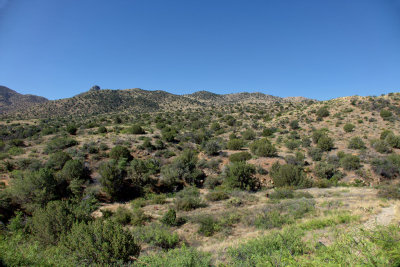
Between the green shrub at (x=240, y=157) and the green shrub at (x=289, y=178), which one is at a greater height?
the green shrub at (x=240, y=157)

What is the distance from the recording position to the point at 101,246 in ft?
17.9

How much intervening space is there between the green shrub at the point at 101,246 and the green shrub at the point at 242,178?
33.3ft

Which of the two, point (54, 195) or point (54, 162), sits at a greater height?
point (54, 162)

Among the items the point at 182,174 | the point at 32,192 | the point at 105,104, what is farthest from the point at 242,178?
the point at 105,104

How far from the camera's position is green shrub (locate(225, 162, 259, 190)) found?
581 inches

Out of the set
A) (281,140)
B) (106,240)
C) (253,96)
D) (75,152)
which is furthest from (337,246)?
(253,96)

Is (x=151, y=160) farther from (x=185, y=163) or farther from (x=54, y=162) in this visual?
(x=54, y=162)

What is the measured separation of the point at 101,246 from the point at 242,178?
1152 centimetres

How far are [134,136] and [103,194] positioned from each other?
519 inches

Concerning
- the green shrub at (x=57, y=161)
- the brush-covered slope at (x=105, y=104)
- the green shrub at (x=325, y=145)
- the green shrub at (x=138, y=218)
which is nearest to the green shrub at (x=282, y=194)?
the green shrub at (x=138, y=218)

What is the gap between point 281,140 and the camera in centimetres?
2719

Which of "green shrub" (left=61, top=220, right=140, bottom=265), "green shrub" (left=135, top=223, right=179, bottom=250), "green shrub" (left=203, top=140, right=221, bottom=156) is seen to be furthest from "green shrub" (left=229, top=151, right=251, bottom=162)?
"green shrub" (left=61, top=220, right=140, bottom=265)

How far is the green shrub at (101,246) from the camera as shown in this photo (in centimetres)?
524

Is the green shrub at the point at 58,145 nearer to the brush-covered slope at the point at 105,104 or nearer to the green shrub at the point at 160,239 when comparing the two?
the green shrub at the point at 160,239
